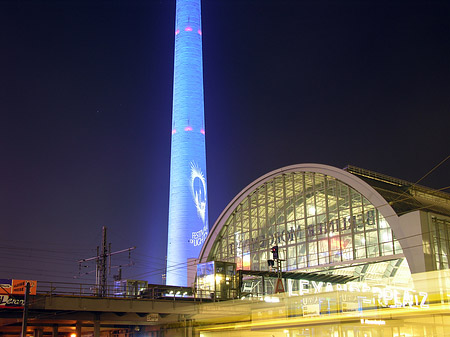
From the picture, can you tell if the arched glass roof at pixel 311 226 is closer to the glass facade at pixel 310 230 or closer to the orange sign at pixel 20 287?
the glass facade at pixel 310 230

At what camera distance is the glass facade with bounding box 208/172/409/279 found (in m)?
54.0

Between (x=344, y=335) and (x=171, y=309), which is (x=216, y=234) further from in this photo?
(x=344, y=335)

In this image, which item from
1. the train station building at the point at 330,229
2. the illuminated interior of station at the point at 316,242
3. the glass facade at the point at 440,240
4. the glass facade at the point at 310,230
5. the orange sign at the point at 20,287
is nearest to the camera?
the illuminated interior of station at the point at 316,242

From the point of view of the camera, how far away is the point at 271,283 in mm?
63781

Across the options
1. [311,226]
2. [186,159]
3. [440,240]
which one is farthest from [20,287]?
[186,159]

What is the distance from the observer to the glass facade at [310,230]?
54.0 metres

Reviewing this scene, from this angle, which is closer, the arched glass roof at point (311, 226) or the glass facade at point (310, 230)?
the arched glass roof at point (311, 226)

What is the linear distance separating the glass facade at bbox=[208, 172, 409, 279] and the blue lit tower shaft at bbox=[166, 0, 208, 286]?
59.0 ft

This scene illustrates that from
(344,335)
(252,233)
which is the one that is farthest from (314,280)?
(344,335)

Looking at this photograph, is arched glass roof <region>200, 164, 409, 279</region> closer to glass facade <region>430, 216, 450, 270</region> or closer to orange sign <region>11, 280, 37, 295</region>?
glass facade <region>430, 216, 450, 270</region>

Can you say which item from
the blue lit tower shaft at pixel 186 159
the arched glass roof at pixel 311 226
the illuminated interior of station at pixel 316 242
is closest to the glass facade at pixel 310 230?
the arched glass roof at pixel 311 226

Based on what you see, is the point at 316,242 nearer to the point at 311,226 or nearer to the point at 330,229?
the point at 311,226

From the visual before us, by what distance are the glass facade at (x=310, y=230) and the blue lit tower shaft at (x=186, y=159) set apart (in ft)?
59.0

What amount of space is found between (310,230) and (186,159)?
36.9 m
